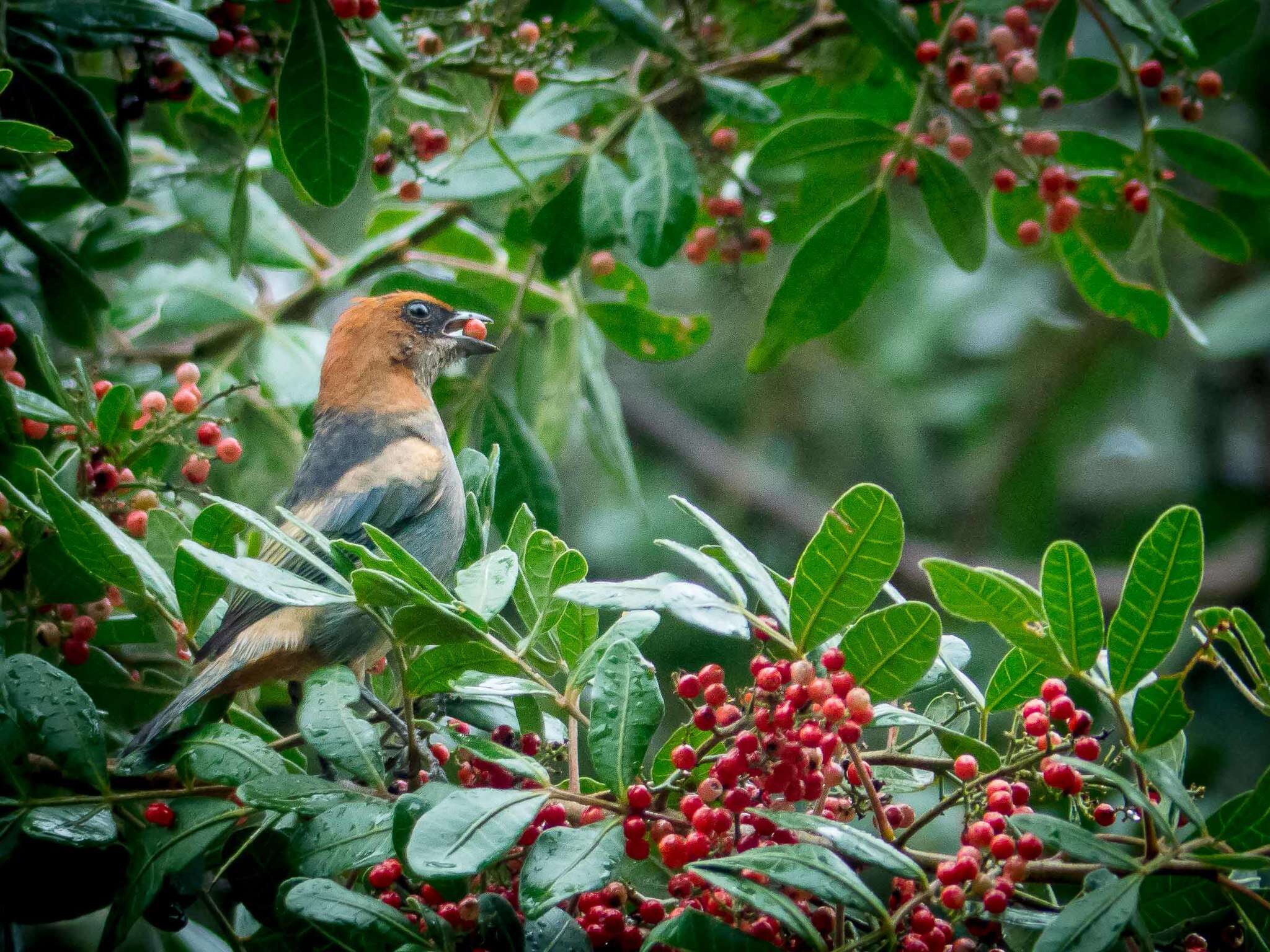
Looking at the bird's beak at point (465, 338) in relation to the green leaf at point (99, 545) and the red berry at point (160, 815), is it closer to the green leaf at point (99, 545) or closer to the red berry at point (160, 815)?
the green leaf at point (99, 545)

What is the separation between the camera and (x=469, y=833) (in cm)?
164

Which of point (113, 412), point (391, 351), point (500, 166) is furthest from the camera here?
point (391, 351)

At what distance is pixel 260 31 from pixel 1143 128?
2116 mm

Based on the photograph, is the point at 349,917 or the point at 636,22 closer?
the point at 349,917

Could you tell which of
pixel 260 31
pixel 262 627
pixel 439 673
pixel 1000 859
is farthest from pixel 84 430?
pixel 1000 859

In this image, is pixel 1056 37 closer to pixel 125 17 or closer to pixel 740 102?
pixel 740 102

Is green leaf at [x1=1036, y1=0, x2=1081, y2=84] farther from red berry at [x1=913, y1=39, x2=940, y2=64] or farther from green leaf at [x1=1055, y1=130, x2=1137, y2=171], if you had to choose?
green leaf at [x1=1055, y1=130, x2=1137, y2=171]

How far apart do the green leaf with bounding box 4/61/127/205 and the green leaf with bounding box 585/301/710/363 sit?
4.69 feet

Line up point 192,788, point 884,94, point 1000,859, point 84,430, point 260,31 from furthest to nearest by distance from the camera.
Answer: point 884,94 < point 260,31 < point 84,430 < point 192,788 < point 1000,859

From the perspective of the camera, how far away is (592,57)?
4797 mm

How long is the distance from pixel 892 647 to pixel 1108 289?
5.84ft

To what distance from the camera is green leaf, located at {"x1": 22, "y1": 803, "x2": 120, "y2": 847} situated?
199cm

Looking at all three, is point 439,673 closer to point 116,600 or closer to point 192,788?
point 192,788

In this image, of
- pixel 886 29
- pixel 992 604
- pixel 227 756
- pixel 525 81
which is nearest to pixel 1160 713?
pixel 992 604
